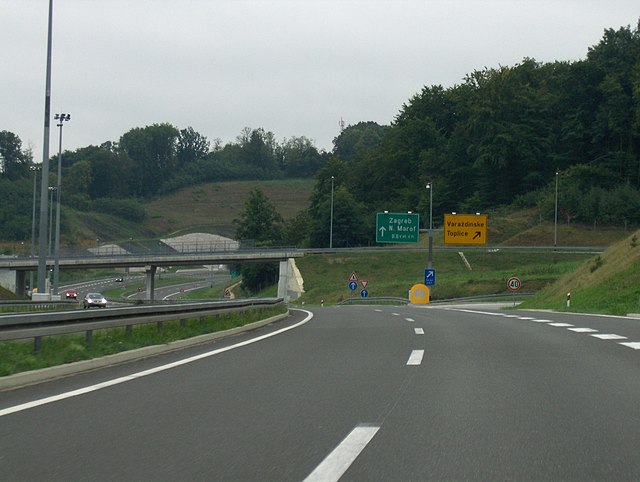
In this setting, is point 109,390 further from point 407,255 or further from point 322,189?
point 322,189

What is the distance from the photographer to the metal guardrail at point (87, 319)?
11.4 meters

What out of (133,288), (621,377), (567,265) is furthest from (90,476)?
(133,288)

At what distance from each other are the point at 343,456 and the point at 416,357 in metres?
7.46

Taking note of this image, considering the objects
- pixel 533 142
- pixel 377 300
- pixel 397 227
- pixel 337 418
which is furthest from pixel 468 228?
pixel 533 142

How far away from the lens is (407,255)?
3782 inches

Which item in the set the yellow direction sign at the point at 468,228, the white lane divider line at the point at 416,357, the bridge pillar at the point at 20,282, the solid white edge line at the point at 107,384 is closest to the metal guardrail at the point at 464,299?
the yellow direction sign at the point at 468,228

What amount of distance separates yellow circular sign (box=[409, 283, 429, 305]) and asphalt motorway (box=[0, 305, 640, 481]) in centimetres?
5320

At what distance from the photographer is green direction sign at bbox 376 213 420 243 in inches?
2719

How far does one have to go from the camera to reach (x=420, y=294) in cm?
6788

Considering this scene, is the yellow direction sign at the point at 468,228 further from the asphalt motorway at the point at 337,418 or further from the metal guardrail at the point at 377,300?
the asphalt motorway at the point at 337,418

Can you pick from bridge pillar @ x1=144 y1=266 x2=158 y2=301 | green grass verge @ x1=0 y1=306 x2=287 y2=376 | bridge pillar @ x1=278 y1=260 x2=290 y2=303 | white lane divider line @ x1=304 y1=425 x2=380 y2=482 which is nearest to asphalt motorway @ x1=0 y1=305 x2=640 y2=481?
white lane divider line @ x1=304 y1=425 x2=380 y2=482

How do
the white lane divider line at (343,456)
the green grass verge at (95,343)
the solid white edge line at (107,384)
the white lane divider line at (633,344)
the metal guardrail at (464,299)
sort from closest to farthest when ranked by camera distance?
the white lane divider line at (343,456) < the solid white edge line at (107,384) < the green grass verge at (95,343) < the white lane divider line at (633,344) < the metal guardrail at (464,299)

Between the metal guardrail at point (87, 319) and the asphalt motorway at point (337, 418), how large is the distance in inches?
36.6

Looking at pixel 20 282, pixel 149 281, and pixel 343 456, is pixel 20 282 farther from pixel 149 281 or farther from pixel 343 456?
pixel 343 456
